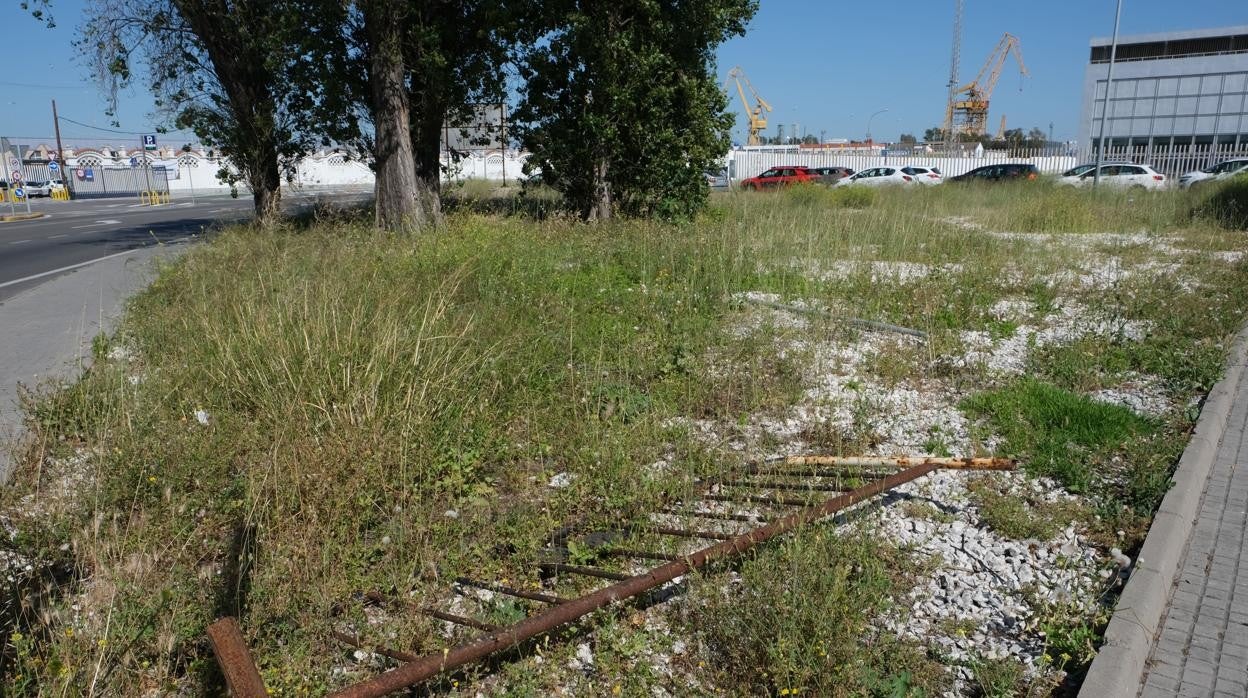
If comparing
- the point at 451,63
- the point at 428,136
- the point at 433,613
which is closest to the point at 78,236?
the point at 428,136

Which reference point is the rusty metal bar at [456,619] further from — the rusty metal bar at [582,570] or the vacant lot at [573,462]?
the rusty metal bar at [582,570]

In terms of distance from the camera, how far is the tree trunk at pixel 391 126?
13.2m

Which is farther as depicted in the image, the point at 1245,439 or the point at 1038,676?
the point at 1245,439

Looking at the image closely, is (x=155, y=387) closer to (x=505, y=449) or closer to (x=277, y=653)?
(x=505, y=449)

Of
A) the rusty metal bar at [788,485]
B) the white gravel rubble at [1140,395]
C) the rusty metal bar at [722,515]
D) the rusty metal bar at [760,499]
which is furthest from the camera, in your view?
the white gravel rubble at [1140,395]

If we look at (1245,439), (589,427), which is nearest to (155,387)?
(589,427)

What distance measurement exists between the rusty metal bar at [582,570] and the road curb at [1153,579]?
6.08ft

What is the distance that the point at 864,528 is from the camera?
3.99 m

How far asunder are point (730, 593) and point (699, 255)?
24.3 ft

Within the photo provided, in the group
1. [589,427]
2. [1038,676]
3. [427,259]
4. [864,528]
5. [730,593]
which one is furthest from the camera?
[427,259]

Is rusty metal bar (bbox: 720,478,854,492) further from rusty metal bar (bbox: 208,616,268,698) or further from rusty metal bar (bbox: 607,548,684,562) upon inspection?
rusty metal bar (bbox: 208,616,268,698)

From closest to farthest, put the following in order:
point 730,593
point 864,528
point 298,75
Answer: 1. point 730,593
2. point 864,528
3. point 298,75

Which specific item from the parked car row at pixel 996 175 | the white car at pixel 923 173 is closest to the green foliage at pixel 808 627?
the parked car row at pixel 996 175

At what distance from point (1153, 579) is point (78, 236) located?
24.5m
